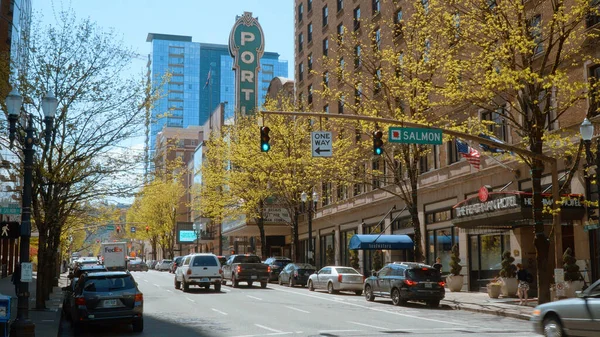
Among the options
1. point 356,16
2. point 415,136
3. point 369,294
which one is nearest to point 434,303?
point 369,294

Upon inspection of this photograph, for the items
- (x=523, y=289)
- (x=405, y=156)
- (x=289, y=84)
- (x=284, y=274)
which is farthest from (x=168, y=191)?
(x=523, y=289)

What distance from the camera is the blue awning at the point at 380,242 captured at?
1446 inches

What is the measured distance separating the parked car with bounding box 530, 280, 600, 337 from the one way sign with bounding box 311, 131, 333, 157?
10968 millimetres

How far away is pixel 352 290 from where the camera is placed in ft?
108

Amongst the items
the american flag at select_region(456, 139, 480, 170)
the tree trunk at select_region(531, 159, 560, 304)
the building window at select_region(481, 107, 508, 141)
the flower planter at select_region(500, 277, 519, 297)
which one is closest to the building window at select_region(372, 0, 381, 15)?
the building window at select_region(481, 107, 508, 141)

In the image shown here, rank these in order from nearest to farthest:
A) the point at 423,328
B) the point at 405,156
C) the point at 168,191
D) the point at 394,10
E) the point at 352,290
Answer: the point at 423,328, the point at 405,156, the point at 352,290, the point at 394,10, the point at 168,191

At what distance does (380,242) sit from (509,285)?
1031 centimetres

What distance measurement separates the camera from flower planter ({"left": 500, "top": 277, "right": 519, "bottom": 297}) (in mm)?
27469

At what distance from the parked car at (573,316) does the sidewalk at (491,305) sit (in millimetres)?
6786

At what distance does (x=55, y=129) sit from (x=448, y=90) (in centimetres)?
1406

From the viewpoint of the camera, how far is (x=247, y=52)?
69250mm

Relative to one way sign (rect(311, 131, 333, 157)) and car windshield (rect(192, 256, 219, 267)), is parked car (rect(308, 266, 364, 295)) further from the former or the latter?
one way sign (rect(311, 131, 333, 157))

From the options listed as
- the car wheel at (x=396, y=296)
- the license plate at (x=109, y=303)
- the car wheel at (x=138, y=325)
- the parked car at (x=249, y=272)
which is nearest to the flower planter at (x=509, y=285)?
the car wheel at (x=396, y=296)

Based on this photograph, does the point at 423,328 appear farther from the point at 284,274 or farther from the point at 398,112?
the point at 284,274
